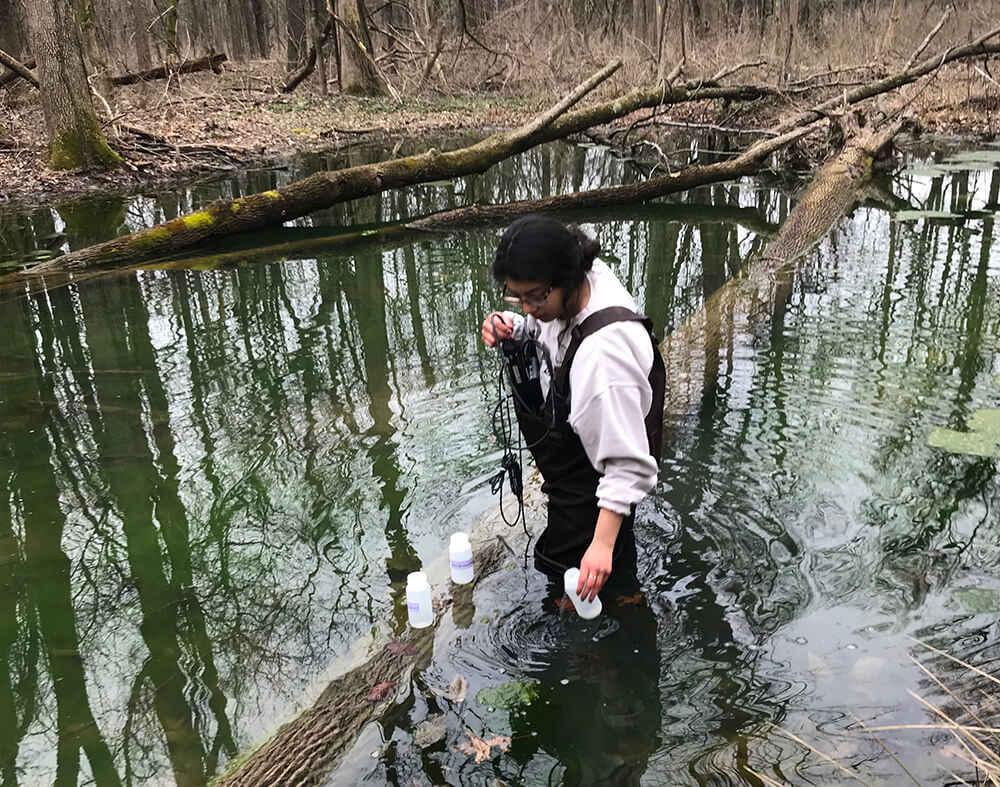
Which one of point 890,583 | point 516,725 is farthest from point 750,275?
point 516,725

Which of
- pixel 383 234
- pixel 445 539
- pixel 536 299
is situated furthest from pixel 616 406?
pixel 383 234

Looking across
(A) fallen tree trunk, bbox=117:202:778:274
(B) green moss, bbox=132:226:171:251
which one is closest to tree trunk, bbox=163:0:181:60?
(A) fallen tree trunk, bbox=117:202:778:274

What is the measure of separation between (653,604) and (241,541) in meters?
2.17

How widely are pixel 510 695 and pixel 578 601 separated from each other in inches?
18.6

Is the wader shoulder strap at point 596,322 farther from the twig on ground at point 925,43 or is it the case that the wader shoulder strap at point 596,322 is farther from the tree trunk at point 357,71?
the tree trunk at point 357,71

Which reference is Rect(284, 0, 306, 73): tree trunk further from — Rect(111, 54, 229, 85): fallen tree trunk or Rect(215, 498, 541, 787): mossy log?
Rect(215, 498, 541, 787): mossy log

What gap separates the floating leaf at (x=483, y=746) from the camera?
276 cm

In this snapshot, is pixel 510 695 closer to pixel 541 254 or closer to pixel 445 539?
pixel 445 539

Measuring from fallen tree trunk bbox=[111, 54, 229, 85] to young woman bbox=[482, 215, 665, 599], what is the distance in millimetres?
19627

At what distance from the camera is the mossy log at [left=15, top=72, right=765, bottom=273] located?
28.2ft

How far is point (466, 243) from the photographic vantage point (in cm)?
966

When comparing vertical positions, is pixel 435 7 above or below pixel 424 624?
above

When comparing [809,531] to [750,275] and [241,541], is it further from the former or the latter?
[750,275]

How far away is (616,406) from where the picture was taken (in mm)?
2410
